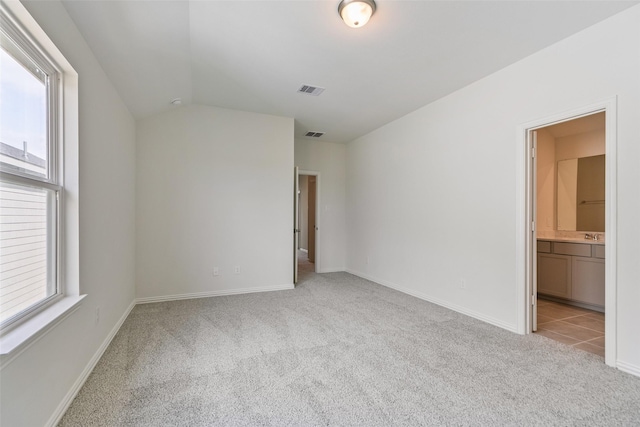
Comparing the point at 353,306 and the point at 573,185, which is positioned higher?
the point at 573,185

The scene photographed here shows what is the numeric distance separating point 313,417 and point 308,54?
9.57 ft

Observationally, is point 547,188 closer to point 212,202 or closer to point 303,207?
point 212,202

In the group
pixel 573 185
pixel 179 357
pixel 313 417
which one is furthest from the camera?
pixel 573 185

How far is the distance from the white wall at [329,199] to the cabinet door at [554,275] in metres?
3.34

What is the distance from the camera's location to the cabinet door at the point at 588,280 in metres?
3.68

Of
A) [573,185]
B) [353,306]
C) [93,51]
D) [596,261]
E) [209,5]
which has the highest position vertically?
[209,5]

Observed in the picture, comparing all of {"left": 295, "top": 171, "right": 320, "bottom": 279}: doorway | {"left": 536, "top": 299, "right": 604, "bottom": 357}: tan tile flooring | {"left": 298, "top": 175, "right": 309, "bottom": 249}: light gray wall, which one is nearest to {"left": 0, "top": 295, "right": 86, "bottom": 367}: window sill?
{"left": 295, "top": 171, "right": 320, "bottom": 279}: doorway

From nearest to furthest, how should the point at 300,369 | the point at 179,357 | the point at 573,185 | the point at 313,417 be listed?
the point at 313,417, the point at 300,369, the point at 179,357, the point at 573,185

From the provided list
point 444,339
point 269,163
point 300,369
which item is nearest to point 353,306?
point 444,339

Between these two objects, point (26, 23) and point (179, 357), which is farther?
point (179, 357)

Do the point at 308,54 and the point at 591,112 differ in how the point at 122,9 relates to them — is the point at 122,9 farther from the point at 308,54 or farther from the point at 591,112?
the point at 591,112

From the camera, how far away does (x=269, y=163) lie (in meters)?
4.66

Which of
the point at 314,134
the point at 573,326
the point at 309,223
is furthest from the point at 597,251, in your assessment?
the point at 309,223

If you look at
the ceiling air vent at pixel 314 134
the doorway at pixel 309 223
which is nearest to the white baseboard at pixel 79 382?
the doorway at pixel 309 223
